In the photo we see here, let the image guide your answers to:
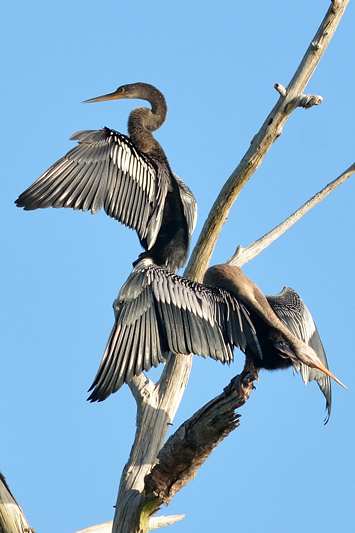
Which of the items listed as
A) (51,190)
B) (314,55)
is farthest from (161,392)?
(314,55)

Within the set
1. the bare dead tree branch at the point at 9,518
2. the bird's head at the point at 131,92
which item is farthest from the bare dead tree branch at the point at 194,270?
the bird's head at the point at 131,92

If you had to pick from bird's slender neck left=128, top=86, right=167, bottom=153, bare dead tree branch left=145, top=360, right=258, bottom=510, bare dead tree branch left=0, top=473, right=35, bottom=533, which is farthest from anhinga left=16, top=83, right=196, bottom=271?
bare dead tree branch left=0, top=473, right=35, bottom=533

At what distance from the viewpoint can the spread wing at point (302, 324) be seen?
6953 mm

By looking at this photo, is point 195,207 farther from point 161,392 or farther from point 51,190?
point 161,392

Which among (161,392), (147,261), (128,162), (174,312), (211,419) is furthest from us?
(128,162)

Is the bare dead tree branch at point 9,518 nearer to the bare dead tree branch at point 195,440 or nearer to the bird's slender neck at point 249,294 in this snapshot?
the bare dead tree branch at point 195,440

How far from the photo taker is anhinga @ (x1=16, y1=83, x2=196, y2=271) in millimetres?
8070

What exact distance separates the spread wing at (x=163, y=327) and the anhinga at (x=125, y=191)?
1583 mm

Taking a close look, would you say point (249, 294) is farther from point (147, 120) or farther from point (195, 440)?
point (147, 120)

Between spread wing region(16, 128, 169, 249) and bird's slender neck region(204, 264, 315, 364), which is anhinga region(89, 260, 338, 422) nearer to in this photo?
bird's slender neck region(204, 264, 315, 364)

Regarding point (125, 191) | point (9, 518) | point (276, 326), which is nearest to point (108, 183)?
point (125, 191)

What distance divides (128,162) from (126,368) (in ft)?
8.65

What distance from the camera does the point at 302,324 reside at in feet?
23.3

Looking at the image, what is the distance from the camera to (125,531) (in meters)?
6.52
